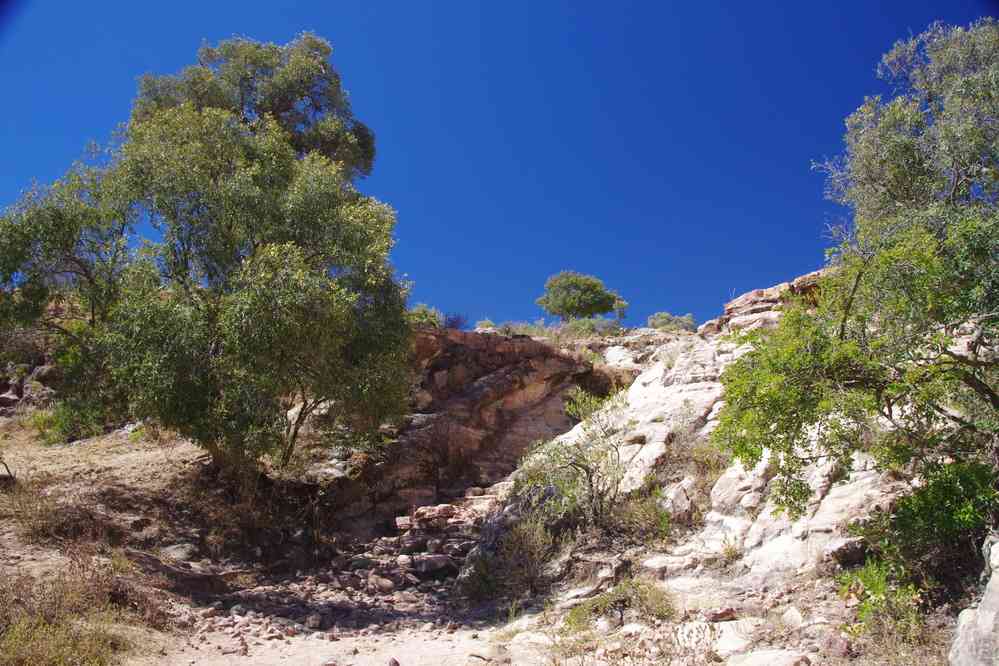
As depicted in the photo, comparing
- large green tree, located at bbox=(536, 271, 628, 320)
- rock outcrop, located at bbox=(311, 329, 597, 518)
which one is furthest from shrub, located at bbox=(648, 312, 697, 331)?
rock outcrop, located at bbox=(311, 329, 597, 518)

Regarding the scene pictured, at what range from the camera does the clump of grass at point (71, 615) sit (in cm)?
695

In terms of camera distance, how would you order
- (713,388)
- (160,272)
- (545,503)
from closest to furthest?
(545,503), (160,272), (713,388)

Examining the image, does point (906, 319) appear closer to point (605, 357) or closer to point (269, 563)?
point (269, 563)

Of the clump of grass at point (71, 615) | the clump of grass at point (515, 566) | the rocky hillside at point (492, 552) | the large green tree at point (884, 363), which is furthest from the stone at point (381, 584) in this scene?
the large green tree at point (884, 363)

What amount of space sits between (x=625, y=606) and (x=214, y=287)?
9.62 m

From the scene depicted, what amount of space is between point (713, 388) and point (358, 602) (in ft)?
30.0

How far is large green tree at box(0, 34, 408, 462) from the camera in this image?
11422mm

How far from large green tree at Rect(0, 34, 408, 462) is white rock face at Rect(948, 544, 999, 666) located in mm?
9799

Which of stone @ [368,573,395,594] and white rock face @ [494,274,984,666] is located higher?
white rock face @ [494,274,984,666]

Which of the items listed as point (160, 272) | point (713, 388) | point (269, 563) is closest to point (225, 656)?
point (269, 563)

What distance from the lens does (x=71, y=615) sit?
8.25 m

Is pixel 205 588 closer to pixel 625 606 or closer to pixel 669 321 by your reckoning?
pixel 625 606

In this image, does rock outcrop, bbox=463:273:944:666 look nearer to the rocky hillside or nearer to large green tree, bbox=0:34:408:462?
the rocky hillside

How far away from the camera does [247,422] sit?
11570 mm
